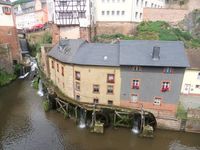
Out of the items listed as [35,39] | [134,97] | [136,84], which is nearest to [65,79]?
[134,97]

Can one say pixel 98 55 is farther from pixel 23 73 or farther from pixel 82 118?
pixel 23 73

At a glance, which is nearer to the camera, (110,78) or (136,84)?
(136,84)

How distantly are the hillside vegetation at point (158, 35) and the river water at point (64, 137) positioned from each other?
23030 millimetres

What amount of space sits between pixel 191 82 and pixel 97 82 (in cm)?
1443

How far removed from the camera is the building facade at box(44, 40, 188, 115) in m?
23.0

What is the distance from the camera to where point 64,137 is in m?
22.8

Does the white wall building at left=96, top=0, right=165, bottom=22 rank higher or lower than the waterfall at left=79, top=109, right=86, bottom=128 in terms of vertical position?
higher

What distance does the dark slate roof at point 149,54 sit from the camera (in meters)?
22.7

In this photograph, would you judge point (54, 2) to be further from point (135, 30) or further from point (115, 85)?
point (115, 85)

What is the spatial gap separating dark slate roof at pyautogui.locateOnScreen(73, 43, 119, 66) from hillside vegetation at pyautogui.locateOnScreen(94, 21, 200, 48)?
1724cm

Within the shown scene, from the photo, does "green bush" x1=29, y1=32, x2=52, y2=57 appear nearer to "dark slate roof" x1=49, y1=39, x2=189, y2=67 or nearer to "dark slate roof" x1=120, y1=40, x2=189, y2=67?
"dark slate roof" x1=49, y1=39, x2=189, y2=67

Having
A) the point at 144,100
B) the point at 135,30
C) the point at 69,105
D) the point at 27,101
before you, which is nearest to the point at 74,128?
the point at 69,105

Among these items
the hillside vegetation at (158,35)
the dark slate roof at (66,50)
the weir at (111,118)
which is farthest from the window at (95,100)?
the hillside vegetation at (158,35)

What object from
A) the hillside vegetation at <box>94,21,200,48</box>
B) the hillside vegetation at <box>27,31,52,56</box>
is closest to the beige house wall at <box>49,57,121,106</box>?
the hillside vegetation at <box>94,21,200,48</box>
